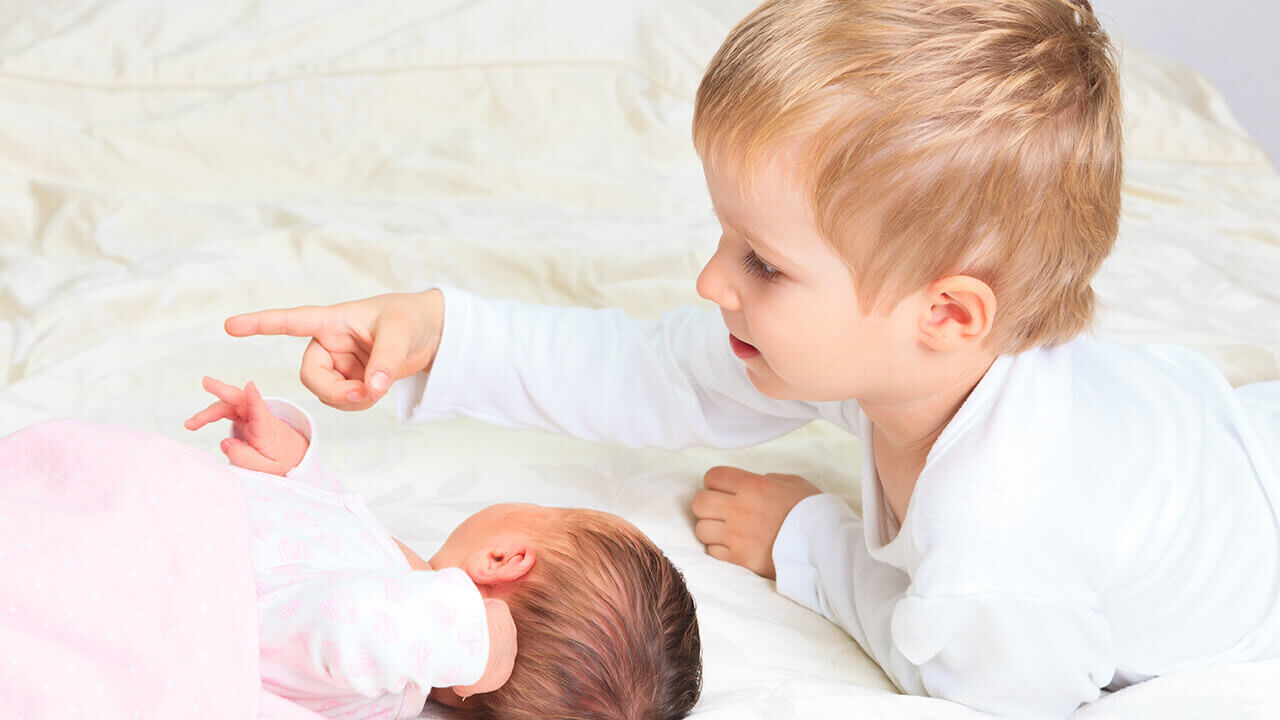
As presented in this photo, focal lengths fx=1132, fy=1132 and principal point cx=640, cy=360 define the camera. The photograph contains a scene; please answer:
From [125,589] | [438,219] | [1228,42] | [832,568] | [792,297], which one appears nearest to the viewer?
[125,589]

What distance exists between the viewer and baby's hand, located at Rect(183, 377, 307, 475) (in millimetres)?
980

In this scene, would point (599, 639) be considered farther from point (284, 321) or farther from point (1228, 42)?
point (1228, 42)

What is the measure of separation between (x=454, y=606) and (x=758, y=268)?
1.11 feet

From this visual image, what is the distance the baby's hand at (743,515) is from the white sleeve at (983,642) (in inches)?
3.2

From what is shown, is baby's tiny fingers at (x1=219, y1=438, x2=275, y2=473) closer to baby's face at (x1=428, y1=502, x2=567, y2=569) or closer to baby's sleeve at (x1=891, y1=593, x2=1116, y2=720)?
baby's face at (x1=428, y1=502, x2=567, y2=569)

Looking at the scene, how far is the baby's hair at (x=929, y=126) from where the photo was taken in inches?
30.7

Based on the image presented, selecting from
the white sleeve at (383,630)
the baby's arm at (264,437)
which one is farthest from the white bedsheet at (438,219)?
the white sleeve at (383,630)

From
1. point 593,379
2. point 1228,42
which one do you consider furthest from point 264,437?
point 1228,42

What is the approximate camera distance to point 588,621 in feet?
2.85

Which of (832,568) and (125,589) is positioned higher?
(125,589)

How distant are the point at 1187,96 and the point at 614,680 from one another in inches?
64.8

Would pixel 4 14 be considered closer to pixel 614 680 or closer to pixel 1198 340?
pixel 614 680

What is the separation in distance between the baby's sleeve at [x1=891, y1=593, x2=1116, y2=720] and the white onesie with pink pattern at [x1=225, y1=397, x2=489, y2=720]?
35cm

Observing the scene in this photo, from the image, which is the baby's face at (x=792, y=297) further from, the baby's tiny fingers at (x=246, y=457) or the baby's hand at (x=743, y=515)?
the baby's tiny fingers at (x=246, y=457)
